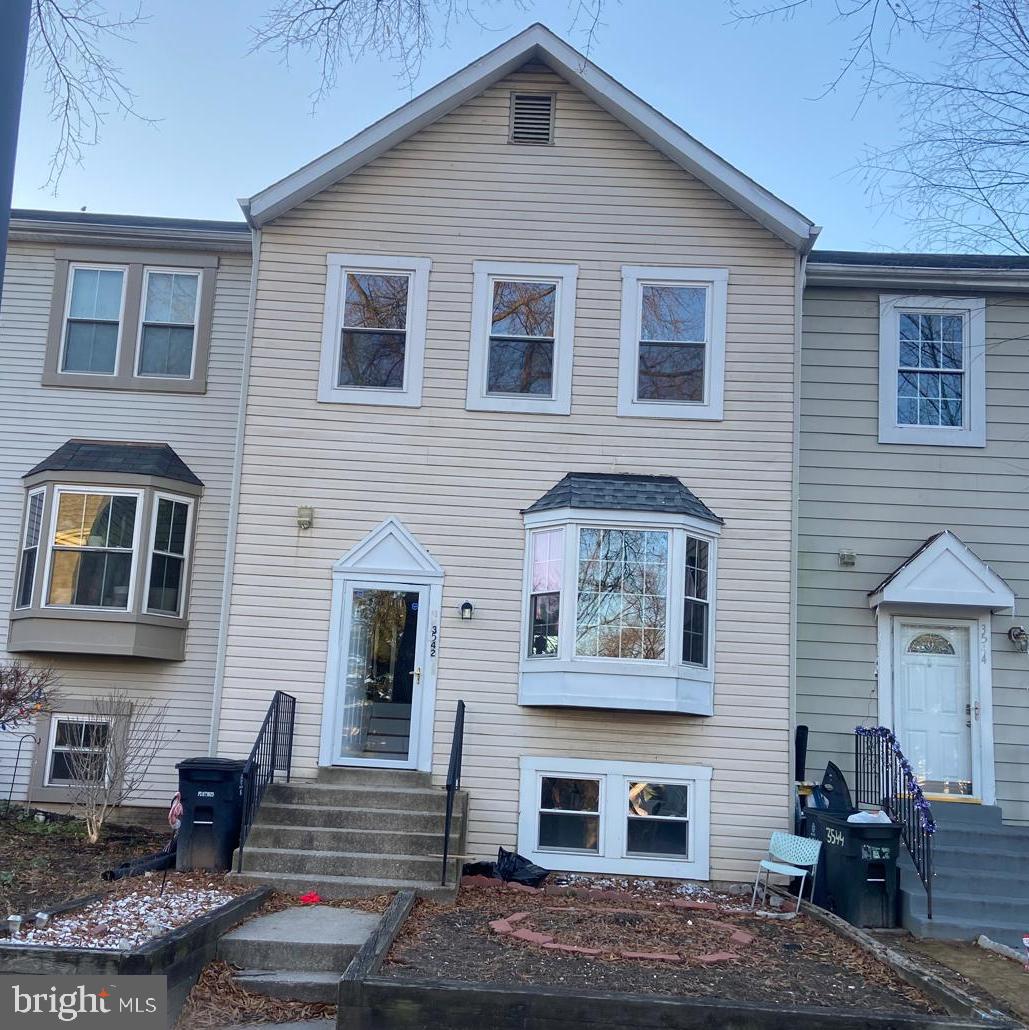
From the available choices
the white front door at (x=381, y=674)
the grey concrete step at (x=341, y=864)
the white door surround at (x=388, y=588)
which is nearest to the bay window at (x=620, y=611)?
the white door surround at (x=388, y=588)

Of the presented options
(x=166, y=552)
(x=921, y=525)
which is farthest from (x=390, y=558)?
(x=921, y=525)

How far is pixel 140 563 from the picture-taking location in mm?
11609

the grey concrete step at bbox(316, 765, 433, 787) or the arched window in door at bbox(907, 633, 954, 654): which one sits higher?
the arched window in door at bbox(907, 633, 954, 654)

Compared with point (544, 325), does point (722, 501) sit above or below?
below

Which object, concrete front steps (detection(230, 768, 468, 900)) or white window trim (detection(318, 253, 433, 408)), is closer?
concrete front steps (detection(230, 768, 468, 900))

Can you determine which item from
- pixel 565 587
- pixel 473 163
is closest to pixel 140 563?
pixel 565 587

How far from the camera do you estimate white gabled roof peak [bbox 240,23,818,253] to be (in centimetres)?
1069

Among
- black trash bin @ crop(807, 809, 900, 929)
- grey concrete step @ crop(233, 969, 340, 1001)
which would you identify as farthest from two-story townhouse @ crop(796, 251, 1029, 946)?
grey concrete step @ crop(233, 969, 340, 1001)

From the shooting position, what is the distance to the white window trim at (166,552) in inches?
458

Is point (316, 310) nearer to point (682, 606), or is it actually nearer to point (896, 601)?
point (682, 606)

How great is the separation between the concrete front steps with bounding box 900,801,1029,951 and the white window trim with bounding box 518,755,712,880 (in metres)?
1.79

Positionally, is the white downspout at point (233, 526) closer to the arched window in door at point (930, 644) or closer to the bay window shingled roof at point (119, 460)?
the bay window shingled roof at point (119, 460)

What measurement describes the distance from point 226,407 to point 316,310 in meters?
1.96

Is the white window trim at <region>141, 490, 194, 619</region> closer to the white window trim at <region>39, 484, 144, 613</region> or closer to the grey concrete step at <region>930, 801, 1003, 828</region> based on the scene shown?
the white window trim at <region>39, 484, 144, 613</region>
